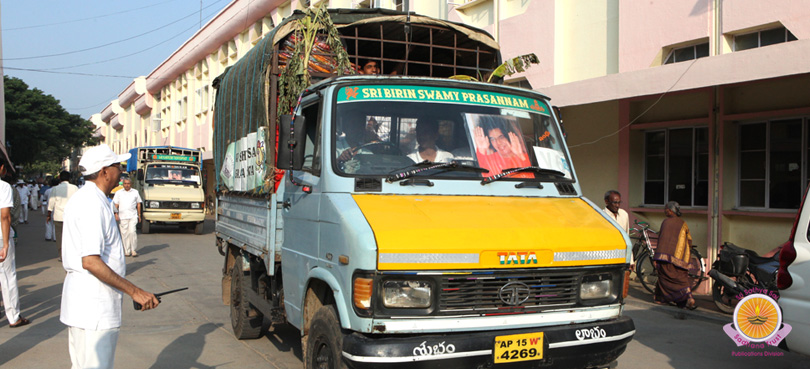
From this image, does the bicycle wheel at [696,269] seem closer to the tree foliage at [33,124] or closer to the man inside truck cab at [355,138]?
the man inside truck cab at [355,138]

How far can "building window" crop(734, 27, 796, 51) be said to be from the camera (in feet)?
27.9

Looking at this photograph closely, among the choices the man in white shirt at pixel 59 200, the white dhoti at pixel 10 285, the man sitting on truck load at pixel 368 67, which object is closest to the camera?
the man sitting on truck load at pixel 368 67

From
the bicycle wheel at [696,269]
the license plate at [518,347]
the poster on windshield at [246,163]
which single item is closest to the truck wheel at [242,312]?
the poster on windshield at [246,163]

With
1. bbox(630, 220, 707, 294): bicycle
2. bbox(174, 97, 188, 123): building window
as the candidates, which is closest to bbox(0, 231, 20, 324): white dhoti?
bbox(630, 220, 707, 294): bicycle

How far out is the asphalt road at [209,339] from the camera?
5.96 metres

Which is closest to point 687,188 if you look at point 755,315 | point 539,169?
point 755,315

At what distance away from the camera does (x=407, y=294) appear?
3523 mm

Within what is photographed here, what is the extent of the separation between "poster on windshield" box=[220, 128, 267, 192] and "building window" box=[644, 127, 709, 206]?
6.95 m

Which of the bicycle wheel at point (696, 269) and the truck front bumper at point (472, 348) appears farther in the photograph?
the bicycle wheel at point (696, 269)

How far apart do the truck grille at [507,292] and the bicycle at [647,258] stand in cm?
558

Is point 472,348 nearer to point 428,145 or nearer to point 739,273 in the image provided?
point 428,145

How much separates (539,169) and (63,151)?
181 feet

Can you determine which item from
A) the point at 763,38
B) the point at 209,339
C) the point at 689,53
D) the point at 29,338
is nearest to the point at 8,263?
the point at 29,338

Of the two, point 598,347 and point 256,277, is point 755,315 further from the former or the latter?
point 256,277
